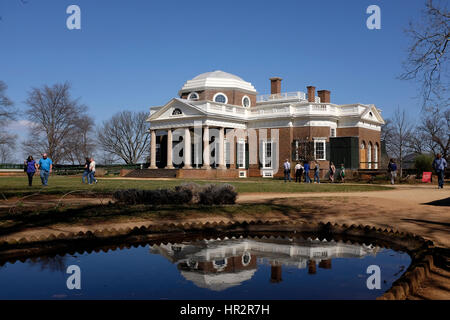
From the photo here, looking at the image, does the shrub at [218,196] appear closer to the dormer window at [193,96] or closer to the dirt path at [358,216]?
the dirt path at [358,216]

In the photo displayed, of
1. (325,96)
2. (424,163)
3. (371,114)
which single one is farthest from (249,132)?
(424,163)

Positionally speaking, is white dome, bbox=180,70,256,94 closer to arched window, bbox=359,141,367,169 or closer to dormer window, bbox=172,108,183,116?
dormer window, bbox=172,108,183,116

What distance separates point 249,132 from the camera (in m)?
47.3

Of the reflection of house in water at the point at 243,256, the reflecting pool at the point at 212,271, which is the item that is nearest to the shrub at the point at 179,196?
the reflection of house in water at the point at 243,256

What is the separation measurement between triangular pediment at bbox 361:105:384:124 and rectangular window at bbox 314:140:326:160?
18.1 ft

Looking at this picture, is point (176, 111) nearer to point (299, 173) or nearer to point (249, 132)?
point (249, 132)

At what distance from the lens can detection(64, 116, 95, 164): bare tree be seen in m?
61.1

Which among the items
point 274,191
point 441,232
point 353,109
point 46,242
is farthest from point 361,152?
point 46,242

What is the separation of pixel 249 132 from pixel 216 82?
7279 mm

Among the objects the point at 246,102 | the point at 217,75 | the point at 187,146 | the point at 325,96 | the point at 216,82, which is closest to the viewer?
the point at 187,146

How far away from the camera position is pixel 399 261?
22.5ft

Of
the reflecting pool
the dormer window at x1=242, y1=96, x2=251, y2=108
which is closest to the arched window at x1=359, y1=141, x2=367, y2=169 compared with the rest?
the dormer window at x1=242, y1=96, x2=251, y2=108

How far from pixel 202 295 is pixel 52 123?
199 ft
